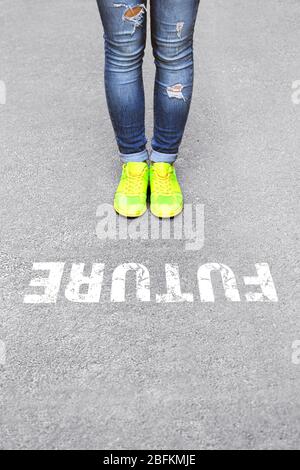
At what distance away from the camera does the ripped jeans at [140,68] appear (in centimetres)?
202

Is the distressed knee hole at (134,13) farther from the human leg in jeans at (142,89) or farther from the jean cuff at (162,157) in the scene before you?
the jean cuff at (162,157)

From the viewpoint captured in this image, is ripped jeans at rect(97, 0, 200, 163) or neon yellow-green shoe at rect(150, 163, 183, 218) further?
neon yellow-green shoe at rect(150, 163, 183, 218)

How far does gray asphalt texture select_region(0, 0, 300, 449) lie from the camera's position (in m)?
1.62

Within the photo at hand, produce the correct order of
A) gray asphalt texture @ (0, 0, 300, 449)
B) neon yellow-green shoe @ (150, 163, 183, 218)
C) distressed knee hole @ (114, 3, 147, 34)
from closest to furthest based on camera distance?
gray asphalt texture @ (0, 0, 300, 449)
distressed knee hole @ (114, 3, 147, 34)
neon yellow-green shoe @ (150, 163, 183, 218)

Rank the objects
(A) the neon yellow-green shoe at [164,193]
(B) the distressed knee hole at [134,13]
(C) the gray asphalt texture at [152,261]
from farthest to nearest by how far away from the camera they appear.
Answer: (A) the neon yellow-green shoe at [164,193] < (B) the distressed knee hole at [134,13] < (C) the gray asphalt texture at [152,261]

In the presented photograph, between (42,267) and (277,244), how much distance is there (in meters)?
0.90

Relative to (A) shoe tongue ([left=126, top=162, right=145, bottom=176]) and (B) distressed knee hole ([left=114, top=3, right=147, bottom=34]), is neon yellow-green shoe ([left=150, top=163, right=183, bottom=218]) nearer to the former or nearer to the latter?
(A) shoe tongue ([left=126, top=162, right=145, bottom=176])

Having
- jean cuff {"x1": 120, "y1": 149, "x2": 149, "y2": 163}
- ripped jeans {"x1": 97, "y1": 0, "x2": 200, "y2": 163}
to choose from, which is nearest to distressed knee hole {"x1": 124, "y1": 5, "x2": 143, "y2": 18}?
ripped jeans {"x1": 97, "y1": 0, "x2": 200, "y2": 163}

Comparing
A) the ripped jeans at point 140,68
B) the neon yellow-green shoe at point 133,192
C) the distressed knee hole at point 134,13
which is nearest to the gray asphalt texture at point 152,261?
the neon yellow-green shoe at point 133,192

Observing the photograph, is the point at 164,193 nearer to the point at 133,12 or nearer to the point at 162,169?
the point at 162,169

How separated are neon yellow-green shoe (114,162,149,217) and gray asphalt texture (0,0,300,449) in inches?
5.1

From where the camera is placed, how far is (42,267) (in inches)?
84.9
